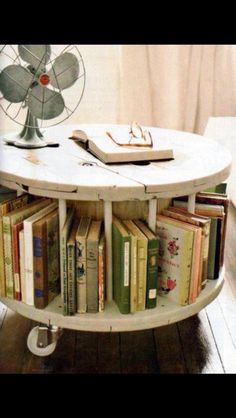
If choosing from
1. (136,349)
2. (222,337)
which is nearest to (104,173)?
(136,349)

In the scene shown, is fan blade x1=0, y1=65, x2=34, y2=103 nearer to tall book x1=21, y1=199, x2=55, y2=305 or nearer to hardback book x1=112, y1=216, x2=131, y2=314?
tall book x1=21, y1=199, x2=55, y2=305

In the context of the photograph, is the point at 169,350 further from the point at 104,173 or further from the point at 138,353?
the point at 104,173

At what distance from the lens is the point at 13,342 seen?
66.1 inches

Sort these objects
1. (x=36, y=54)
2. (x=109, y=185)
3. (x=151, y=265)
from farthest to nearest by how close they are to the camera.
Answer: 1. (x=36, y=54)
2. (x=151, y=265)
3. (x=109, y=185)

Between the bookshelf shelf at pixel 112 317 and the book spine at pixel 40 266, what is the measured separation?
3cm

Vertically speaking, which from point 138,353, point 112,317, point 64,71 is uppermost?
point 64,71

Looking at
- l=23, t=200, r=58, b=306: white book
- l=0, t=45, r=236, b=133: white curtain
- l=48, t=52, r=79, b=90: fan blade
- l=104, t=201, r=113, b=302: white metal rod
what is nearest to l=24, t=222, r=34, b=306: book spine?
l=23, t=200, r=58, b=306: white book

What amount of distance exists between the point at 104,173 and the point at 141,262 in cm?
27

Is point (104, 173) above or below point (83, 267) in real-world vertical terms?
above

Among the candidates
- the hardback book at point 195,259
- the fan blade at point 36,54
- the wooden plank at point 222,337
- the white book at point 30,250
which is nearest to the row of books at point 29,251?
the white book at point 30,250
